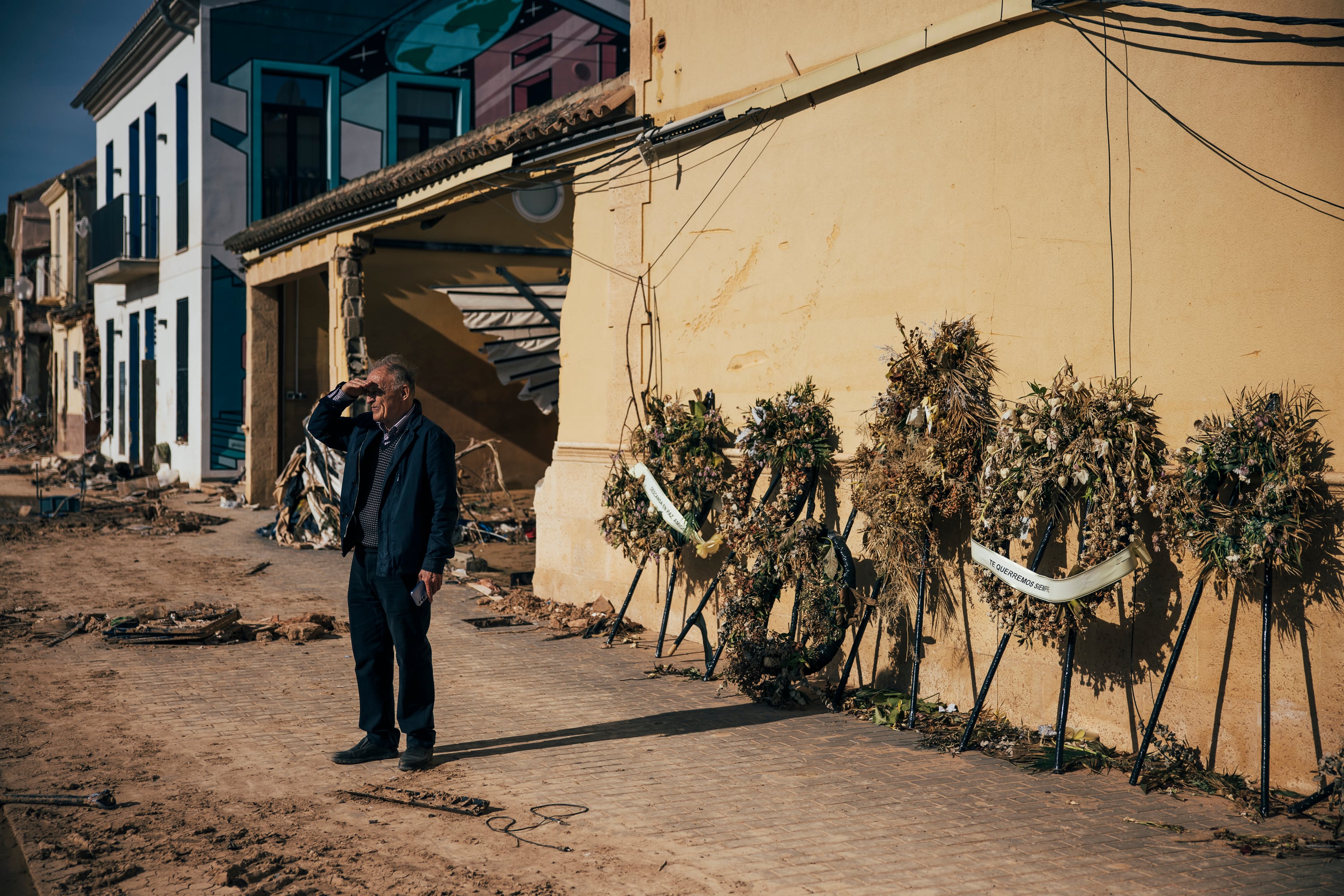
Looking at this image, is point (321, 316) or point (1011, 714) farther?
point (321, 316)

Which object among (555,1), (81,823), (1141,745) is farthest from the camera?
(555,1)

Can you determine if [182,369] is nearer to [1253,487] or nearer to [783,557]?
[783,557]

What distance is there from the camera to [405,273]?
1756cm

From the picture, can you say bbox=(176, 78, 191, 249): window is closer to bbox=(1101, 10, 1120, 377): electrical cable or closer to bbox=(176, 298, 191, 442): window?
bbox=(176, 298, 191, 442): window

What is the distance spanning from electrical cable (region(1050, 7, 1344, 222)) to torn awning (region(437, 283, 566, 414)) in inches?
421

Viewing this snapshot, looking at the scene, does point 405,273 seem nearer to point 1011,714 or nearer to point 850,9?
point 850,9

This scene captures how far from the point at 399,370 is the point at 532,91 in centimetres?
1979

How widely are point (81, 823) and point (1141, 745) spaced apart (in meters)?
4.80

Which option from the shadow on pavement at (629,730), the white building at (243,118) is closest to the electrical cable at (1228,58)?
the shadow on pavement at (629,730)

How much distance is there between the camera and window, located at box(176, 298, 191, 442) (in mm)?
21891

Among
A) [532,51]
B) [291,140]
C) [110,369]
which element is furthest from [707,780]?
[110,369]

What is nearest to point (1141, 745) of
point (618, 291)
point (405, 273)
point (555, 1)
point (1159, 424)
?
point (1159, 424)

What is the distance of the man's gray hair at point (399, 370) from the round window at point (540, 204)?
11987 mm

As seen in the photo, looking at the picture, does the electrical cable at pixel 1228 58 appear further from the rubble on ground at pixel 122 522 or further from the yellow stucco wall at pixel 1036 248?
the rubble on ground at pixel 122 522
